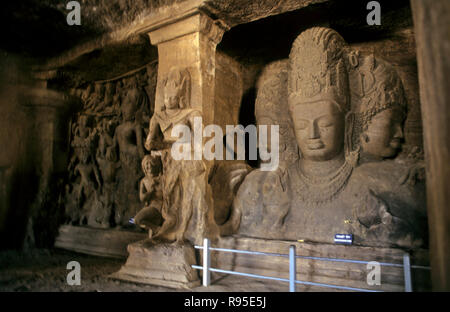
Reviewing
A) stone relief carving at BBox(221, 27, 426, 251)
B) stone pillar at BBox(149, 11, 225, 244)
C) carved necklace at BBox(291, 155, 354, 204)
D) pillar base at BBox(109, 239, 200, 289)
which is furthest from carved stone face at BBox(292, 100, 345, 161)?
pillar base at BBox(109, 239, 200, 289)

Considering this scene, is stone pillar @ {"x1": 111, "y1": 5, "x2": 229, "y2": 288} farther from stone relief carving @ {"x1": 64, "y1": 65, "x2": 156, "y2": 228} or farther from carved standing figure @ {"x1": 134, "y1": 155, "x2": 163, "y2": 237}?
stone relief carving @ {"x1": 64, "y1": 65, "x2": 156, "y2": 228}

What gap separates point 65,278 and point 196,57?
9.69 ft

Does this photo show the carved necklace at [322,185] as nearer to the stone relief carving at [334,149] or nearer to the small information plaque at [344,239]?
the stone relief carving at [334,149]

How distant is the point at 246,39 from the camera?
4.89 meters

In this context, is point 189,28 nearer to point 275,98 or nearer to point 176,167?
point 275,98

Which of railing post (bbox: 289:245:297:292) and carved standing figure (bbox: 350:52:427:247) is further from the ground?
carved standing figure (bbox: 350:52:427:247)

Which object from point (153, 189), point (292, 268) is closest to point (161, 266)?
point (153, 189)

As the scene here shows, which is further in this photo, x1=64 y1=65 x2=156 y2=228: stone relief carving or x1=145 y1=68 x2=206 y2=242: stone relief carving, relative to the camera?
x1=64 y1=65 x2=156 y2=228: stone relief carving

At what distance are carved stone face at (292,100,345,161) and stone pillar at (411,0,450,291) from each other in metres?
1.42

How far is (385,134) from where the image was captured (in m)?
3.55

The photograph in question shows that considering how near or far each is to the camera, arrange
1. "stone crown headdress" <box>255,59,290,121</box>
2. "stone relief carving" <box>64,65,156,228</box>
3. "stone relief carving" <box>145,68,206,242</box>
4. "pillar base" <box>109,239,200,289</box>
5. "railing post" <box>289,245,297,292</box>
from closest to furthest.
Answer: "railing post" <box>289,245,297,292</box>
"pillar base" <box>109,239,200,289</box>
"stone relief carving" <box>145,68,206,242</box>
"stone crown headdress" <box>255,59,290,121</box>
"stone relief carving" <box>64,65,156,228</box>

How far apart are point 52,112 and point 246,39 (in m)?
3.77

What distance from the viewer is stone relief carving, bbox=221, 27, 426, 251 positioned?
3410 millimetres

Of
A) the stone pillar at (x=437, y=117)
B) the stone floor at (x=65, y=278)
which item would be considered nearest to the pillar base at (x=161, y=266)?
the stone floor at (x=65, y=278)
